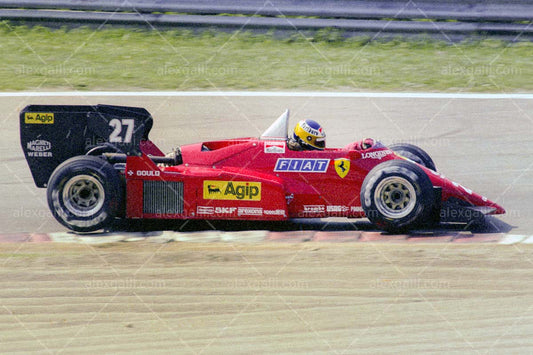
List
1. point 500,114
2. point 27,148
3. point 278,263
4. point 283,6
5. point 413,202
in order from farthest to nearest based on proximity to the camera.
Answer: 1. point 283,6
2. point 500,114
3. point 27,148
4. point 413,202
5. point 278,263

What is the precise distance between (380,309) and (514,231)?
2.87 meters

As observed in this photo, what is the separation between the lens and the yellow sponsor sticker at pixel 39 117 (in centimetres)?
832

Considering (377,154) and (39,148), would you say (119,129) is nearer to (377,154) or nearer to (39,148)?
(39,148)

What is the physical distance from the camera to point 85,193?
8.02 meters

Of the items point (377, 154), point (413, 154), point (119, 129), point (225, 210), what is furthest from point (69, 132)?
point (413, 154)

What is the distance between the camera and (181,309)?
598cm

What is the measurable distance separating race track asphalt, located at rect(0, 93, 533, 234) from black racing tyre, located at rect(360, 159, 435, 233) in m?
1.30

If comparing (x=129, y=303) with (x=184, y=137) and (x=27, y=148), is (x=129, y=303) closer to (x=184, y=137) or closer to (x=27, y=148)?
(x=27, y=148)

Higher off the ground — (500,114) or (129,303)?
(500,114)

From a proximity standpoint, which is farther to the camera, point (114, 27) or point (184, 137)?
point (114, 27)

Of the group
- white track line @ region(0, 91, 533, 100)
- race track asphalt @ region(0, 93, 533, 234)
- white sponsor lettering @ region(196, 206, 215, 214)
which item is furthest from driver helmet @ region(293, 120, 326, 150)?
white track line @ region(0, 91, 533, 100)

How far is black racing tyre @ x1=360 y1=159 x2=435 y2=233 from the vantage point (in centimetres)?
776

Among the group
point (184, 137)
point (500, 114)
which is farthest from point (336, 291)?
point (500, 114)

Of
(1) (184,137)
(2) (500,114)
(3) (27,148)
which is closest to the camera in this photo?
(3) (27,148)
